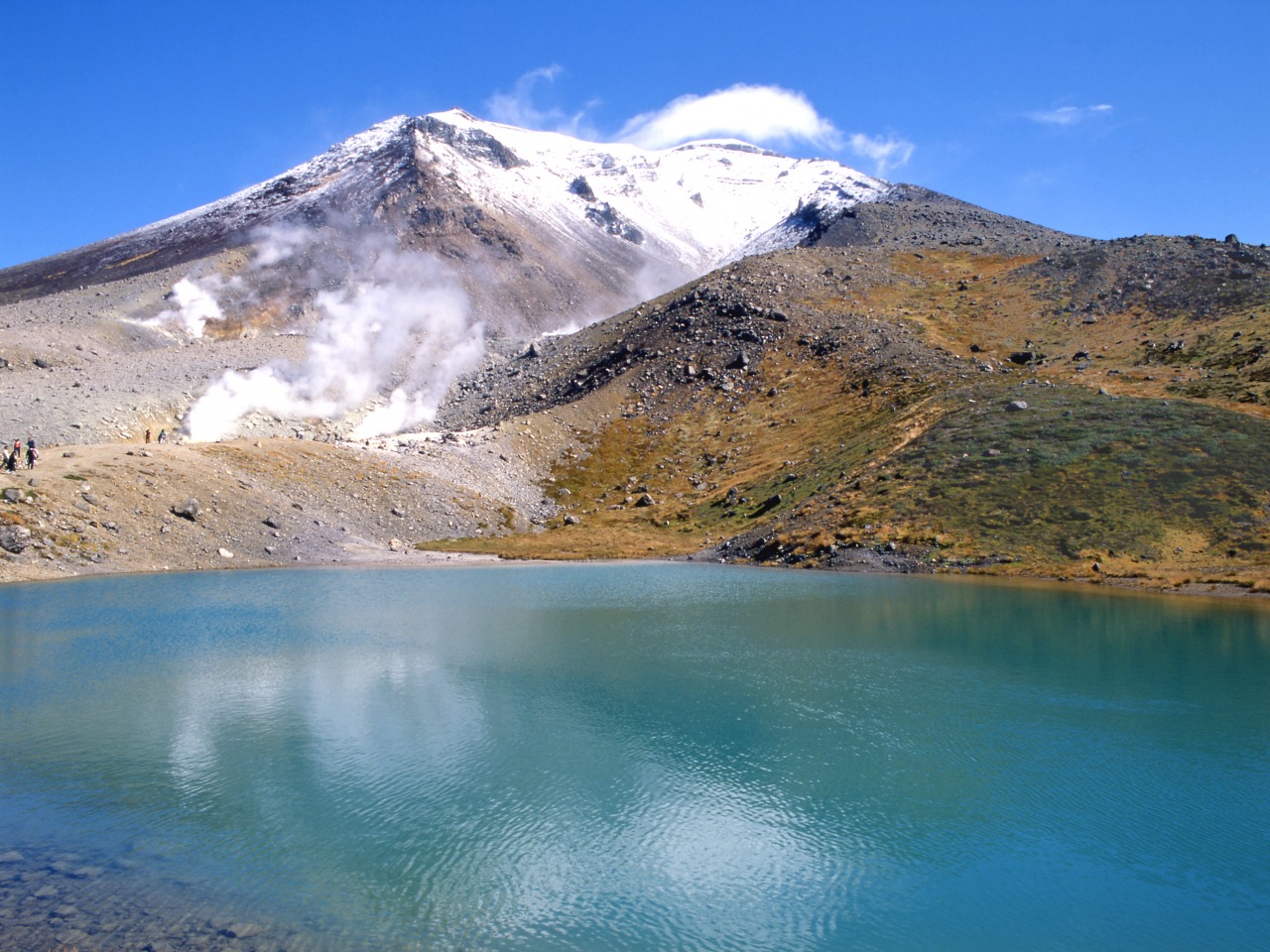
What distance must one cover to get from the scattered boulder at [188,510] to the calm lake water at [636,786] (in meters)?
20.7

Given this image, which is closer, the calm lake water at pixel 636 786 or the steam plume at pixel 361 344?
the calm lake water at pixel 636 786

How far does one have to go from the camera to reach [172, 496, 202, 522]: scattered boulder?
182 ft

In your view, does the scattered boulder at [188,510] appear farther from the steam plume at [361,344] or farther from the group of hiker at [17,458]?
the steam plume at [361,344]

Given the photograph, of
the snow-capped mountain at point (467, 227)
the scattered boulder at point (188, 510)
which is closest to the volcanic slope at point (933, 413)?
the scattered boulder at point (188, 510)

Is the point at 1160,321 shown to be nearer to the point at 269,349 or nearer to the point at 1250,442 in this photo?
the point at 1250,442

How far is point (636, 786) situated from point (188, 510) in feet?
154

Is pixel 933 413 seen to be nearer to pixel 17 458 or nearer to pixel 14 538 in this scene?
pixel 14 538

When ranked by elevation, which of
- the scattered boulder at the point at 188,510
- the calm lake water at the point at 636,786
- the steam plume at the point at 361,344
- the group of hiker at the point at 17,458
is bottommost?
the calm lake water at the point at 636,786

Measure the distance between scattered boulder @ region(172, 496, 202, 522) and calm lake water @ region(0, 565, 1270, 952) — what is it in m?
20.7

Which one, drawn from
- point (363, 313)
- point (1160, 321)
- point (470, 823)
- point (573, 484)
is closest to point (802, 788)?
point (470, 823)

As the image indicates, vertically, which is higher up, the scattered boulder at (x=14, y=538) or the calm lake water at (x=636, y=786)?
the scattered boulder at (x=14, y=538)

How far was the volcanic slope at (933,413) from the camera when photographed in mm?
50281

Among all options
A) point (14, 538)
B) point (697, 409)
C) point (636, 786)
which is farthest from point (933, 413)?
point (14, 538)

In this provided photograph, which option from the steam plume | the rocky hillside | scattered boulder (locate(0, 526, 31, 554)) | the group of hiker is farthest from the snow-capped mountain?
scattered boulder (locate(0, 526, 31, 554))
